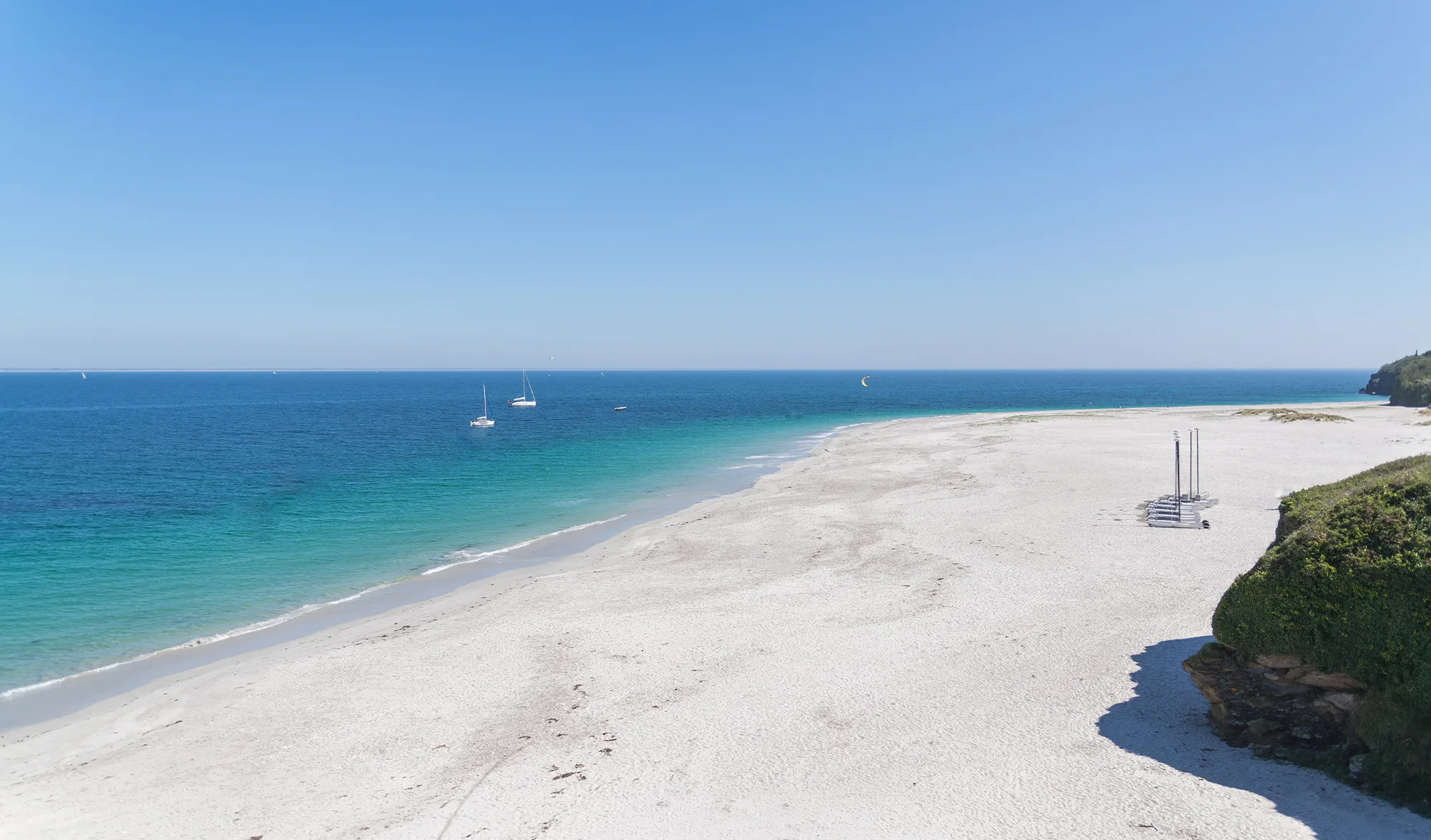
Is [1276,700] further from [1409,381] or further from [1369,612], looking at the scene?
[1409,381]

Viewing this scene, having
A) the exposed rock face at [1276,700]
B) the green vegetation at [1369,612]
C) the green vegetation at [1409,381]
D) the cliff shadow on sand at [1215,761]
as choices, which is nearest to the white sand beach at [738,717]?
the cliff shadow on sand at [1215,761]

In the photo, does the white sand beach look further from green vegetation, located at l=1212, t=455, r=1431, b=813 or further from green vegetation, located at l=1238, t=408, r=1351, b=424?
green vegetation, located at l=1238, t=408, r=1351, b=424

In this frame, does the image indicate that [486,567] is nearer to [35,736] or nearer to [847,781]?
[35,736]

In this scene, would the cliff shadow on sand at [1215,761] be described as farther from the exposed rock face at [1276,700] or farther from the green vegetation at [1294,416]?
the green vegetation at [1294,416]

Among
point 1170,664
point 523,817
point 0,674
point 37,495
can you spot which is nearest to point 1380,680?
point 1170,664

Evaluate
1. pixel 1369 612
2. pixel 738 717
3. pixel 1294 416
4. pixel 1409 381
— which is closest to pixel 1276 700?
pixel 1369 612

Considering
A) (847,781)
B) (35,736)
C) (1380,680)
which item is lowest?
(35,736)
